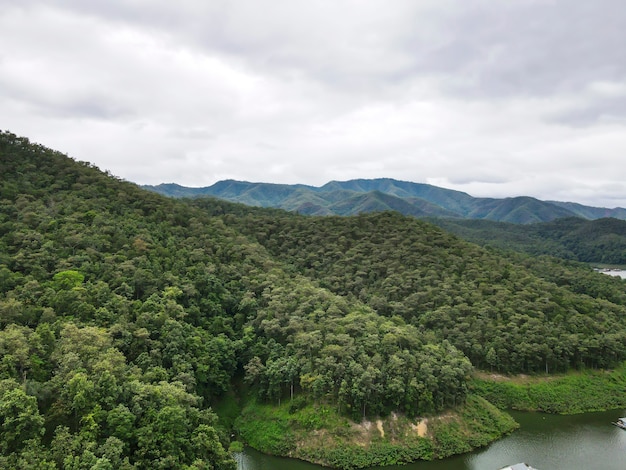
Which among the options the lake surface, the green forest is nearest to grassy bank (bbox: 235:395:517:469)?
the green forest

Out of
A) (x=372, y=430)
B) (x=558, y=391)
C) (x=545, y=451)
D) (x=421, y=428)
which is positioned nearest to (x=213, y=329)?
(x=372, y=430)

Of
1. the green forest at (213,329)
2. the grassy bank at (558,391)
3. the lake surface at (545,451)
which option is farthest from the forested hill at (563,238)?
the lake surface at (545,451)

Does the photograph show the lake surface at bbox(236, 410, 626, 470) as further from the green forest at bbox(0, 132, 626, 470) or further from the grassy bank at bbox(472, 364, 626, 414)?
the grassy bank at bbox(472, 364, 626, 414)

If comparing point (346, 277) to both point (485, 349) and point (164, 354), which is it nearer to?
point (485, 349)

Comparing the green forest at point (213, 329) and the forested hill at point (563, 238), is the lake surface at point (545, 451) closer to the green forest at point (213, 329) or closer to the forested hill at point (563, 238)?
the green forest at point (213, 329)

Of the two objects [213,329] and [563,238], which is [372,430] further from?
[563,238]

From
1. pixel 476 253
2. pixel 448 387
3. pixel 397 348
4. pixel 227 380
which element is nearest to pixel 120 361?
pixel 227 380
